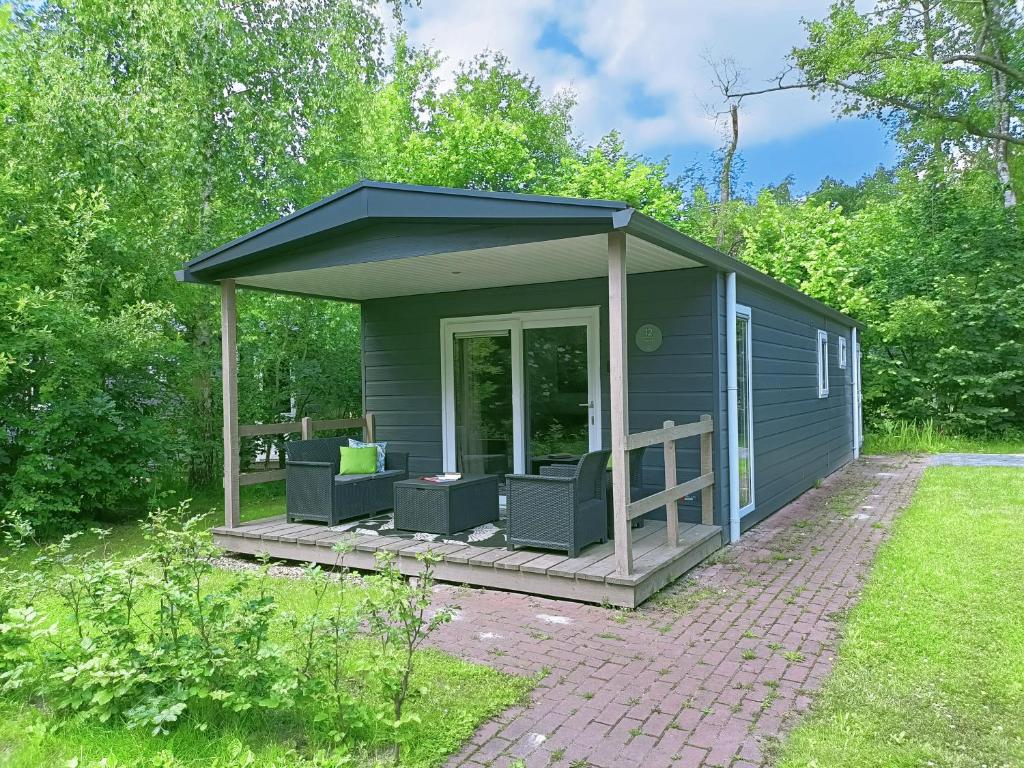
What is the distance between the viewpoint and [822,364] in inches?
367

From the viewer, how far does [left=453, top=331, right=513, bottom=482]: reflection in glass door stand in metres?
6.61

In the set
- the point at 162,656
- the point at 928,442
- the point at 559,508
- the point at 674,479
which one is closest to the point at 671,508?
the point at 674,479

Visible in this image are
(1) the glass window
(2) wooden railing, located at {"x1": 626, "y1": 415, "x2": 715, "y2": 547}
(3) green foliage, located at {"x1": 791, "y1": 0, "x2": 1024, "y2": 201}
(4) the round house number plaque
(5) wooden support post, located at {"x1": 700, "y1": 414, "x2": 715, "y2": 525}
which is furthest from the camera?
(3) green foliage, located at {"x1": 791, "y1": 0, "x2": 1024, "y2": 201}

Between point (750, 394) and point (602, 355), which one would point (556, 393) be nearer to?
point (602, 355)

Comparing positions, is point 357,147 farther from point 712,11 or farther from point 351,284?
point 712,11

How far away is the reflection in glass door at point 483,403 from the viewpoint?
6613 mm

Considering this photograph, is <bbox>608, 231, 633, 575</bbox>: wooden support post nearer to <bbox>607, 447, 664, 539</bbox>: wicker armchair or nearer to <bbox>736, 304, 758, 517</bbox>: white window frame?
<bbox>607, 447, 664, 539</bbox>: wicker armchair

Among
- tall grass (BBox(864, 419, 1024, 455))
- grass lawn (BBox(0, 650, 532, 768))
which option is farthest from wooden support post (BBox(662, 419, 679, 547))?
tall grass (BBox(864, 419, 1024, 455))

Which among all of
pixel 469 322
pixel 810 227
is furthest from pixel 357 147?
pixel 810 227

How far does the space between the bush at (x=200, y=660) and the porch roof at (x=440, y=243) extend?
2277mm

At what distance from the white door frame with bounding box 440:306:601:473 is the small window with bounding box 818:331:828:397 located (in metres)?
4.36

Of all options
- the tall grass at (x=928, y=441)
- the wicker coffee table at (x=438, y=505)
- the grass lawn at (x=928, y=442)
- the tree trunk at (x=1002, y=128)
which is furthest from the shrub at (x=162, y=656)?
the tree trunk at (x=1002, y=128)

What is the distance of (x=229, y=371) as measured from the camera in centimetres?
559

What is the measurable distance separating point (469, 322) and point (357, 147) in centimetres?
634
